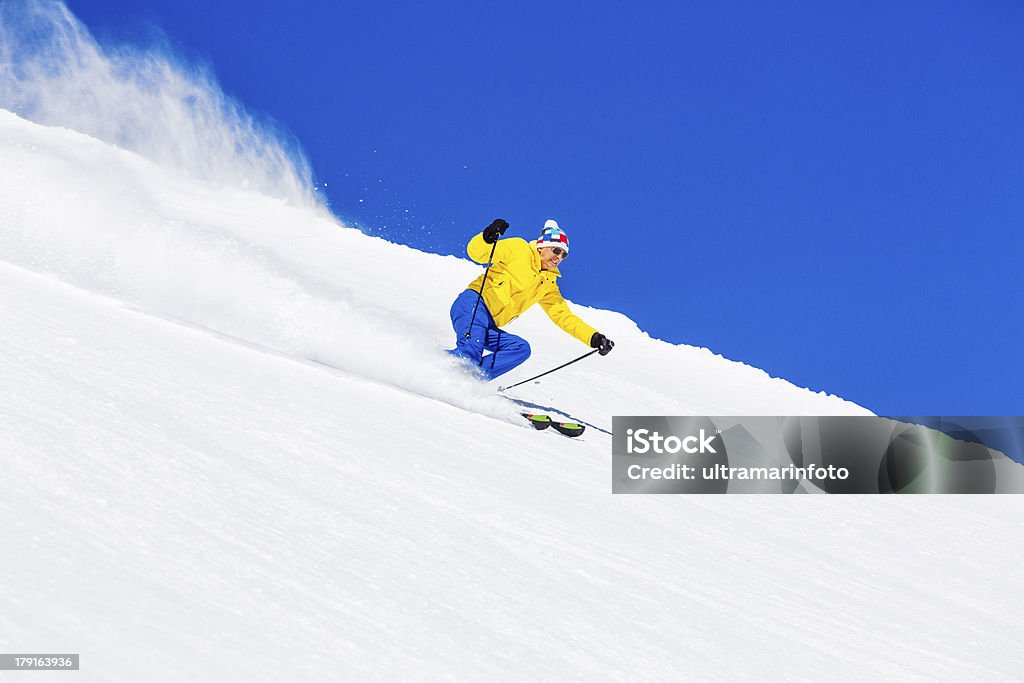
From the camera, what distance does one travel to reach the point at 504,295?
6301 mm

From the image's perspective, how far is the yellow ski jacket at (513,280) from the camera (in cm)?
628

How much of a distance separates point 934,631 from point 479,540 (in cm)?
179

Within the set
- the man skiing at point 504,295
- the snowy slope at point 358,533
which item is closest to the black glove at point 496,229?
the man skiing at point 504,295

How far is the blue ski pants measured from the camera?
20.3ft

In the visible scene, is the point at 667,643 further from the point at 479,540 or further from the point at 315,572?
the point at 315,572

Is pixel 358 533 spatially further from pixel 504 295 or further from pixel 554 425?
pixel 504 295

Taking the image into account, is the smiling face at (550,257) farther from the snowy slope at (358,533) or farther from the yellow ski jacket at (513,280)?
the snowy slope at (358,533)

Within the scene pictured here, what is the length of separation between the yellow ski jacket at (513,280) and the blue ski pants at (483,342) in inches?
3.3

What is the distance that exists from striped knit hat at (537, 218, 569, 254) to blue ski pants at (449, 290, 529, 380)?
61 cm

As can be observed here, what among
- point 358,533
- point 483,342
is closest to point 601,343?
point 483,342

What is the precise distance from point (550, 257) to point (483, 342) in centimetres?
80

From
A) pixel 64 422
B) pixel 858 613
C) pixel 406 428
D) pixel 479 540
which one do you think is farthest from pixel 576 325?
pixel 64 422

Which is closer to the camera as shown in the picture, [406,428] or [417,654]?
[417,654]

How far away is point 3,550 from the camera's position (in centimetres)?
159
